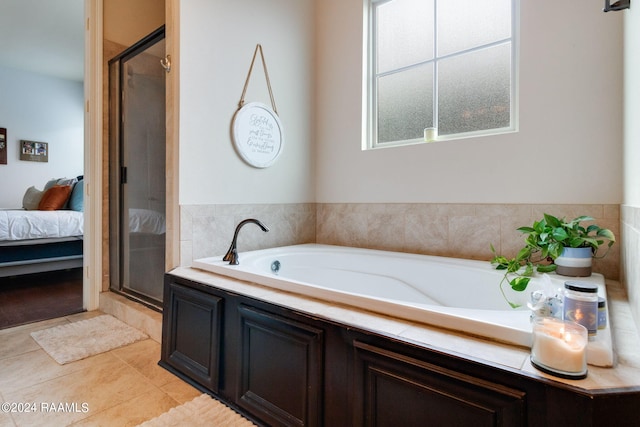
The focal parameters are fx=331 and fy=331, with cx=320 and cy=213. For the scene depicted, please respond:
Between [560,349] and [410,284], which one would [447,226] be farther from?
[560,349]

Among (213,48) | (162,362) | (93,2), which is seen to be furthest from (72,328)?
(93,2)

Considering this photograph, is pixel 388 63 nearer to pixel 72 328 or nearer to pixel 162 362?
pixel 162 362

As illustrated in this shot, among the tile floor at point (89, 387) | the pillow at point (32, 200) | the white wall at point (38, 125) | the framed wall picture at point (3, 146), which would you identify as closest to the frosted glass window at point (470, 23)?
the tile floor at point (89, 387)

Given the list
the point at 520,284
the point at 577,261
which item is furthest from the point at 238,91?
the point at 577,261

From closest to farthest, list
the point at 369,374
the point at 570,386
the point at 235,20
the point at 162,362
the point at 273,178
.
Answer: the point at 570,386
the point at 369,374
the point at 162,362
the point at 235,20
the point at 273,178

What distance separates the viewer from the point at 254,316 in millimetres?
1294

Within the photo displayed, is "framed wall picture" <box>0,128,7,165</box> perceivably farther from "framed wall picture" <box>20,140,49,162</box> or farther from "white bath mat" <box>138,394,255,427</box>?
"white bath mat" <box>138,394,255,427</box>

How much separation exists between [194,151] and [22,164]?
16.1 ft

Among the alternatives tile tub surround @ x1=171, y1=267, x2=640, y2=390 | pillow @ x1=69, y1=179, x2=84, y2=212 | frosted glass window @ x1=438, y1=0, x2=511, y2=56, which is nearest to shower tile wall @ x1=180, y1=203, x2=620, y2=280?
tile tub surround @ x1=171, y1=267, x2=640, y2=390

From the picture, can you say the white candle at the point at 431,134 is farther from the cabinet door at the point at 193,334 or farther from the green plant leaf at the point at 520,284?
the cabinet door at the point at 193,334

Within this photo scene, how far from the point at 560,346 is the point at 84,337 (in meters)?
2.42

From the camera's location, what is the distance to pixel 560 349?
28.0 inches

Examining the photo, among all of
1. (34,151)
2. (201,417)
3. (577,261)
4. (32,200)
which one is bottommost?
(201,417)

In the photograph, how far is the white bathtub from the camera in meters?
0.91
